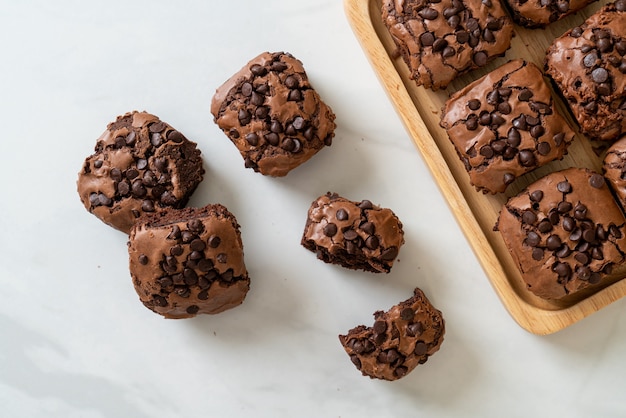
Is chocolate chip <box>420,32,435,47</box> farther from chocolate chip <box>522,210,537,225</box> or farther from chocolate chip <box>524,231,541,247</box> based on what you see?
chocolate chip <box>524,231,541,247</box>

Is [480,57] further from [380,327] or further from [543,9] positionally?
[380,327]

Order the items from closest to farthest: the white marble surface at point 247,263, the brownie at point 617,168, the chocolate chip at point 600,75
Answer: the chocolate chip at point 600,75
the brownie at point 617,168
the white marble surface at point 247,263

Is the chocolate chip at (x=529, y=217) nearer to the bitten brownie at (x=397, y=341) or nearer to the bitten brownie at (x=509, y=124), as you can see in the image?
the bitten brownie at (x=509, y=124)

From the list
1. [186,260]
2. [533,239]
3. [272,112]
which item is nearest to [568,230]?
[533,239]

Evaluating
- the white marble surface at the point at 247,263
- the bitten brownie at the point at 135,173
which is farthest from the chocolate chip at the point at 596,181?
the bitten brownie at the point at 135,173

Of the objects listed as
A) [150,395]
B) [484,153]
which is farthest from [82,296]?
[484,153]

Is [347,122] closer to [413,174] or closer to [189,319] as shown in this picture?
[413,174]
